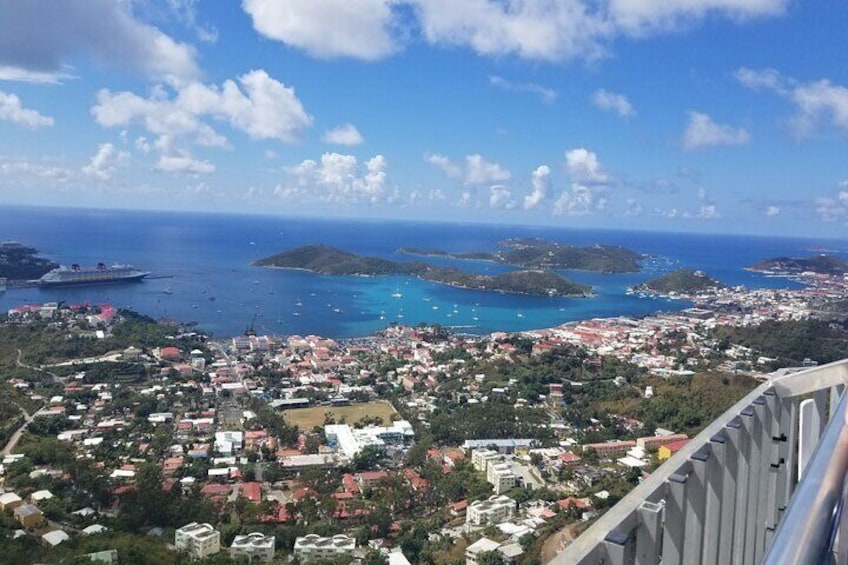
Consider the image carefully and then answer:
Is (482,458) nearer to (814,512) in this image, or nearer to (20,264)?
(814,512)

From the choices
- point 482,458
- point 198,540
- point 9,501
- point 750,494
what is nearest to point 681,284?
point 482,458

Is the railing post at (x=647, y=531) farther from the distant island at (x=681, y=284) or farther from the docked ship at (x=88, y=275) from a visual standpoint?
the distant island at (x=681, y=284)

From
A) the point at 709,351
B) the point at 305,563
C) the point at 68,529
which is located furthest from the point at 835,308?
the point at 68,529

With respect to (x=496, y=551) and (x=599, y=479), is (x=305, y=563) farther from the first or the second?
(x=599, y=479)

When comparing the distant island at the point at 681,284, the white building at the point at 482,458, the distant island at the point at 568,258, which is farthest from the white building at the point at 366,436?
the distant island at the point at 568,258

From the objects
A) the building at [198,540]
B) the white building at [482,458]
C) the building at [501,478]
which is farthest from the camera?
the white building at [482,458]

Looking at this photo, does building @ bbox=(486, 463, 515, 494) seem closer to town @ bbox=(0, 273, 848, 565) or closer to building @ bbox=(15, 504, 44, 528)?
town @ bbox=(0, 273, 848, 565)
